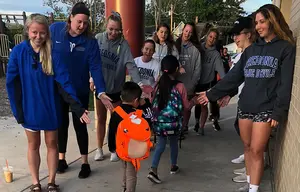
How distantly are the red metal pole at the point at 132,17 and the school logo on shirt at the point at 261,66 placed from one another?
9.59 ft

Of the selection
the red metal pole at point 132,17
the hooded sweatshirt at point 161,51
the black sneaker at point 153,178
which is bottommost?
the black sneaker at point 153,178

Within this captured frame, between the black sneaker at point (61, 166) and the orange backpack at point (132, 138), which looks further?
the black sneaker at point (61, 166)

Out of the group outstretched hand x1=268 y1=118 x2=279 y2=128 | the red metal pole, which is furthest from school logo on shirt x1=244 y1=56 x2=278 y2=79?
the red metal pole

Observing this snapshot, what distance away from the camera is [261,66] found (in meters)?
3.04

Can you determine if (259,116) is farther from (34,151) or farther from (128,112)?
(34,151)

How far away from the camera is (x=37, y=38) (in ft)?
10.5

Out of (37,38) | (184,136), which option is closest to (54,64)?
(37,38)

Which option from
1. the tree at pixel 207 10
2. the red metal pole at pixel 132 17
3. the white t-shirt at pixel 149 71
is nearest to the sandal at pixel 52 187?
the white t-shirt at pixel 149 71

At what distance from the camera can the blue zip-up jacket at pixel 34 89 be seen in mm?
3213

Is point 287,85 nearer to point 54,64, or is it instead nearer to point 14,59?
point 54,64

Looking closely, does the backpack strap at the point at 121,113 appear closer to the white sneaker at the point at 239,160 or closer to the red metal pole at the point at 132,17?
the white sneaker at the point at 239,160

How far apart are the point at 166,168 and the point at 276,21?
228 cm

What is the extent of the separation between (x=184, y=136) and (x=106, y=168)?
178 centimetres

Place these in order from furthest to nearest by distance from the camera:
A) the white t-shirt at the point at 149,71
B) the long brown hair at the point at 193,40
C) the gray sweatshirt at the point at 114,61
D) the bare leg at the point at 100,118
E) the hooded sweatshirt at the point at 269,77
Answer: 1. the long brown hair at the point at 193,40
2. the white t-shirt at the point at 149,71
3. the bare leg at the point at 100,118
4. the gray sweatshirt at the point at 114,61
5. the hooded sweatshirt at the point at 269,77
